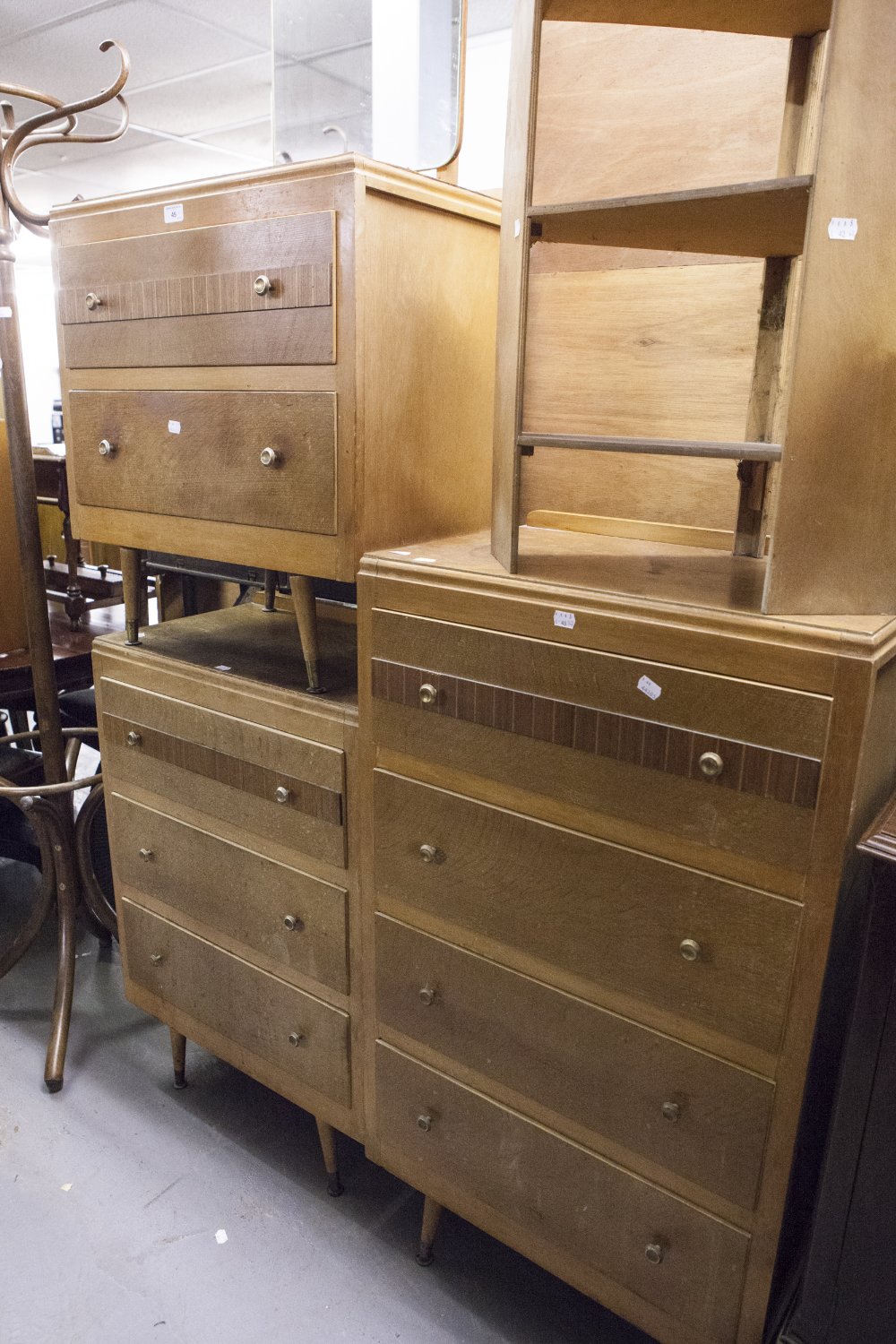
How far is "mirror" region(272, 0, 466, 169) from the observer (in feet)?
5.42

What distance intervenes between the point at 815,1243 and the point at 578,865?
546 millimetres

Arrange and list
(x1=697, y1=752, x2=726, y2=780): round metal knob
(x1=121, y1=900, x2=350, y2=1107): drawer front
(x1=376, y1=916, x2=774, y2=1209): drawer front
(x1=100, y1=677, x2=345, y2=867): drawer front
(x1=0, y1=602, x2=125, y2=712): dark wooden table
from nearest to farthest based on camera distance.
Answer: (x1=697, y1=752, x2=726, y2=780): round metal knob → (x1=376, y1=916, x2=774, y2=1209): drawer front → (x1=100, y1=677, x2=345, y2=867): drawer front → (x1=121, y1=900, x2=350, y2=1107): drawer front → (x1=0, y1=602, x2=125, y2=712): dark wooden table

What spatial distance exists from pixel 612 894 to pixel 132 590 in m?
1.15

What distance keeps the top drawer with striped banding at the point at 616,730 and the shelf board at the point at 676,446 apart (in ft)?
0.82

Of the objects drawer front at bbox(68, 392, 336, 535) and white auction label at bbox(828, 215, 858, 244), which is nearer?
white auction label at bbox(828, 215, 858, 244)

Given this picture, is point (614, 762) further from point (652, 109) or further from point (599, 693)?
point (652, 109)

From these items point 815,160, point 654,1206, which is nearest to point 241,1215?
point 654,1206

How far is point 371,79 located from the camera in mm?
1770

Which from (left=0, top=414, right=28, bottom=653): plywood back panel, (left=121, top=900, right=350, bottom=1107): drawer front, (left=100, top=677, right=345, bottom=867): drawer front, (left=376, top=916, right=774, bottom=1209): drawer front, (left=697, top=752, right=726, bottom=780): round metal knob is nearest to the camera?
(left=697, top=752, right=726, bottom=780): round metal knob

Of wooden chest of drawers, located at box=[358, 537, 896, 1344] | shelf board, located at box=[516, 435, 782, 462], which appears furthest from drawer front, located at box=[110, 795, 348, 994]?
shelf board, located at box=[516, 435, 782, 462]

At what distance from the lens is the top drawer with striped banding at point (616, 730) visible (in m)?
1.00

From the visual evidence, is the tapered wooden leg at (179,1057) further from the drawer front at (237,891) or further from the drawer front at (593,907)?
the drawer front at (593,907)

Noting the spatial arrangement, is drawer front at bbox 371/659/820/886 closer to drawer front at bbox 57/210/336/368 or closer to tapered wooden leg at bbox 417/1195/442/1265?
drawer front at bbox 57/210/336/368

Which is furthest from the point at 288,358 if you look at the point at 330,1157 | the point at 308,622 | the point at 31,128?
the point at 330,1157
